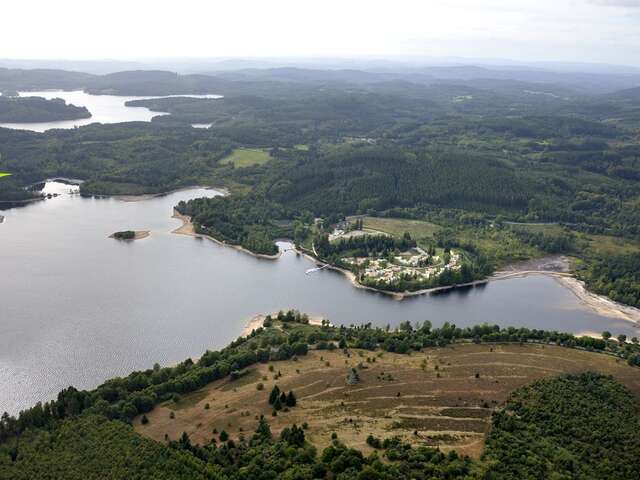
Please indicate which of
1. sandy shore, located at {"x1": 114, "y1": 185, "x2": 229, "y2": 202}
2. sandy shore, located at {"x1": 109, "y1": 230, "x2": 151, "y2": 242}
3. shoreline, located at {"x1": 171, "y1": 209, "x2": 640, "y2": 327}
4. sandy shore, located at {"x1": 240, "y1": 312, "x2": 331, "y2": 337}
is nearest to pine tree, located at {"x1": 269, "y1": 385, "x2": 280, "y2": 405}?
sandy shore, located at {"x1": 240, "y1": 312, "x2": 331, "y2": 337}

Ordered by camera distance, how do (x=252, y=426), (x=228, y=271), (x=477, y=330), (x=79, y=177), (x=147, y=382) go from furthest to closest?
(x=79, y=177), (x=228, y=271), (x=477, y=330), (x=147, y=382), (x=252, y=426)

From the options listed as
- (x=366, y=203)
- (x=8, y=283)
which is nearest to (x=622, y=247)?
(x=366, y=203)

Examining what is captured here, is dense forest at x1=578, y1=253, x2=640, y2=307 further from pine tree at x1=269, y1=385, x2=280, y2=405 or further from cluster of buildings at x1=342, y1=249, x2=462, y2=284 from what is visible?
pine tree at x1=269, y1=385, x2=280, y2=405

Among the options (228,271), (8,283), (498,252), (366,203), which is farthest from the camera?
(366,203)

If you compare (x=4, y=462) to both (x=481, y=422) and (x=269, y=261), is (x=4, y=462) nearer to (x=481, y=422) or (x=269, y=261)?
Result: (x=481, y=422)

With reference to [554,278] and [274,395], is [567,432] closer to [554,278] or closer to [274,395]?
[274,395]
